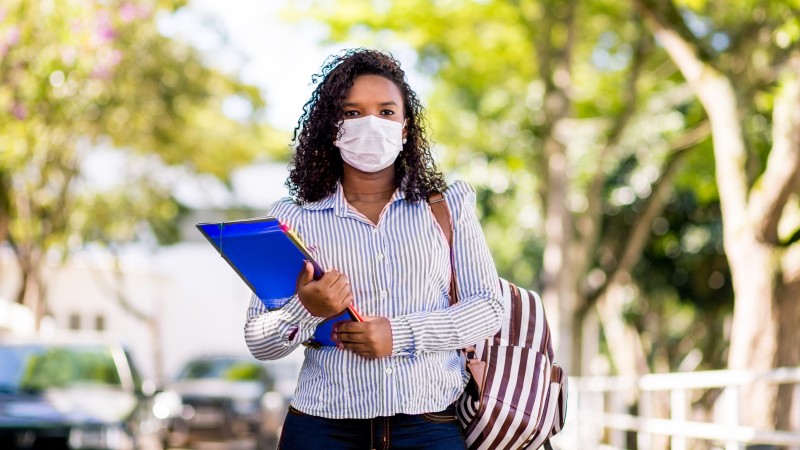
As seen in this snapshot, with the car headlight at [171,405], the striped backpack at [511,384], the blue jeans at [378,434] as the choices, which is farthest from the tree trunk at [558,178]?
the blue jeans at [378,434]

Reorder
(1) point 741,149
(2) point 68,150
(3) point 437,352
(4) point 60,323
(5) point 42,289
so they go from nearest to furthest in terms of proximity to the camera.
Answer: (3) point 437,352 < (1) point 741,149 < (2) point 68,150 < (5) point 42,289 < (4) point 60,323

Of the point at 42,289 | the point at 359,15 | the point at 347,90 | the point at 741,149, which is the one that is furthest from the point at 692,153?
the point at 347,90

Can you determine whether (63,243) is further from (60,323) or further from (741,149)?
(60,323)

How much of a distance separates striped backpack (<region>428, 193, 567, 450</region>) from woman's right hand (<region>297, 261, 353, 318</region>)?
1.22 feet

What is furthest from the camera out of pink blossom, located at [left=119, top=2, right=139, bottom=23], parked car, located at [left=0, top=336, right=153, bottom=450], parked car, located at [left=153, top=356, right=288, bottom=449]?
parked car, located at [left=153, top=356, right=288, bottom=449]

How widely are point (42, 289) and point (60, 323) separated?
59.8ft

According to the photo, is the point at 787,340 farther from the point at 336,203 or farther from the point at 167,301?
the point at 167,301

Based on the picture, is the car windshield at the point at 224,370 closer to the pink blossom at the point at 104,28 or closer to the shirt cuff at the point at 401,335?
the pink blossom at the point at 104,28

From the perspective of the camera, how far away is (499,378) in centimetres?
315

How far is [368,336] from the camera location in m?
2.94

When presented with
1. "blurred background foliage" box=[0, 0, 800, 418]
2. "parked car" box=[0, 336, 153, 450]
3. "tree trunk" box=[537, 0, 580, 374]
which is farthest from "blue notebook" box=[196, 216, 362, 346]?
"tree trunk" box=[537, 0, 580, 374]

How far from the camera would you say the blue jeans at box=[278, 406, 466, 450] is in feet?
9.89

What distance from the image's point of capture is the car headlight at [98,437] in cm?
932

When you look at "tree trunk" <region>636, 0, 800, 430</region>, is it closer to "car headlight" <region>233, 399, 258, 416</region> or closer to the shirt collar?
the shirt collar
